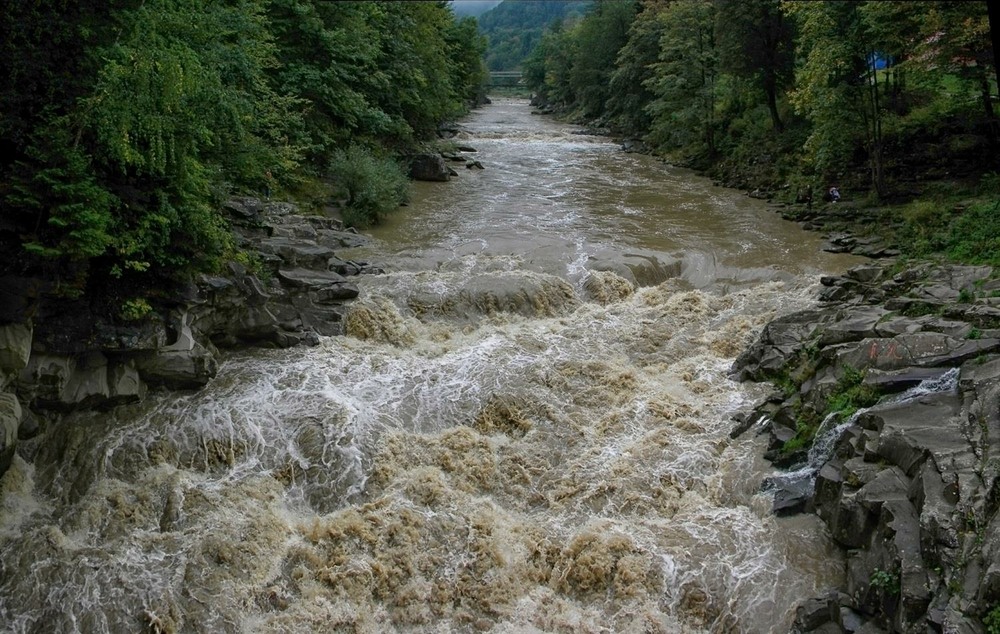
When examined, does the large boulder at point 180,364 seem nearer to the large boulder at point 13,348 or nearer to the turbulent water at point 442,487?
the turbulent water at point 442,487

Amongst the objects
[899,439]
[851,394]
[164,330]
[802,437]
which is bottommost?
[802,437]

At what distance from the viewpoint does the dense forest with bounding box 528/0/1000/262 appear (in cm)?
1888

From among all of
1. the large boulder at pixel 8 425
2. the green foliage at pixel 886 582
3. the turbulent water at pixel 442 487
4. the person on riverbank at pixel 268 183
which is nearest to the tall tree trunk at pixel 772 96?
the turbulent water at pixel 442 487

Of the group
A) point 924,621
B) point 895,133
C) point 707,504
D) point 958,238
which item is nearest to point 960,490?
point 924,621

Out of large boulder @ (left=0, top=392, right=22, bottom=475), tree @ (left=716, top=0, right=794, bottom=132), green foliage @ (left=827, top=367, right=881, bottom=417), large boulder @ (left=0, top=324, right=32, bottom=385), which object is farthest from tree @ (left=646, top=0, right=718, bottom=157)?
large boulder @ (left=0, top=392, right=22, bottom=475)

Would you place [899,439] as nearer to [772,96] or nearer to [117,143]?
[117,143]

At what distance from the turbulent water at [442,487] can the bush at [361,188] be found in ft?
19.4

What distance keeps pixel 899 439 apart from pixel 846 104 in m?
17.3

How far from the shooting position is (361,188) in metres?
22.2

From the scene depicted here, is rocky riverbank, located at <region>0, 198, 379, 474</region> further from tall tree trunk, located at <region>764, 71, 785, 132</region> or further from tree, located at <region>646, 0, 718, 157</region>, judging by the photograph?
tree, located at <region>646, 0, 718, 157</region>

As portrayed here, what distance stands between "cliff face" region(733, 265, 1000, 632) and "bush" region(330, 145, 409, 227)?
12965 mm

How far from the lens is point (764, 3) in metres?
27.8

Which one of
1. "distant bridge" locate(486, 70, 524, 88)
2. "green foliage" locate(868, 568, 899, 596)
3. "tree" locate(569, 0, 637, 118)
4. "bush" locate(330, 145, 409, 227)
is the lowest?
"green foliage" locate(868, 568, 899, 596)

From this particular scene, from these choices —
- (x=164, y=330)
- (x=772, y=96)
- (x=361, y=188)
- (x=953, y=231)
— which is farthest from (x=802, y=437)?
(x=772, y=96)
